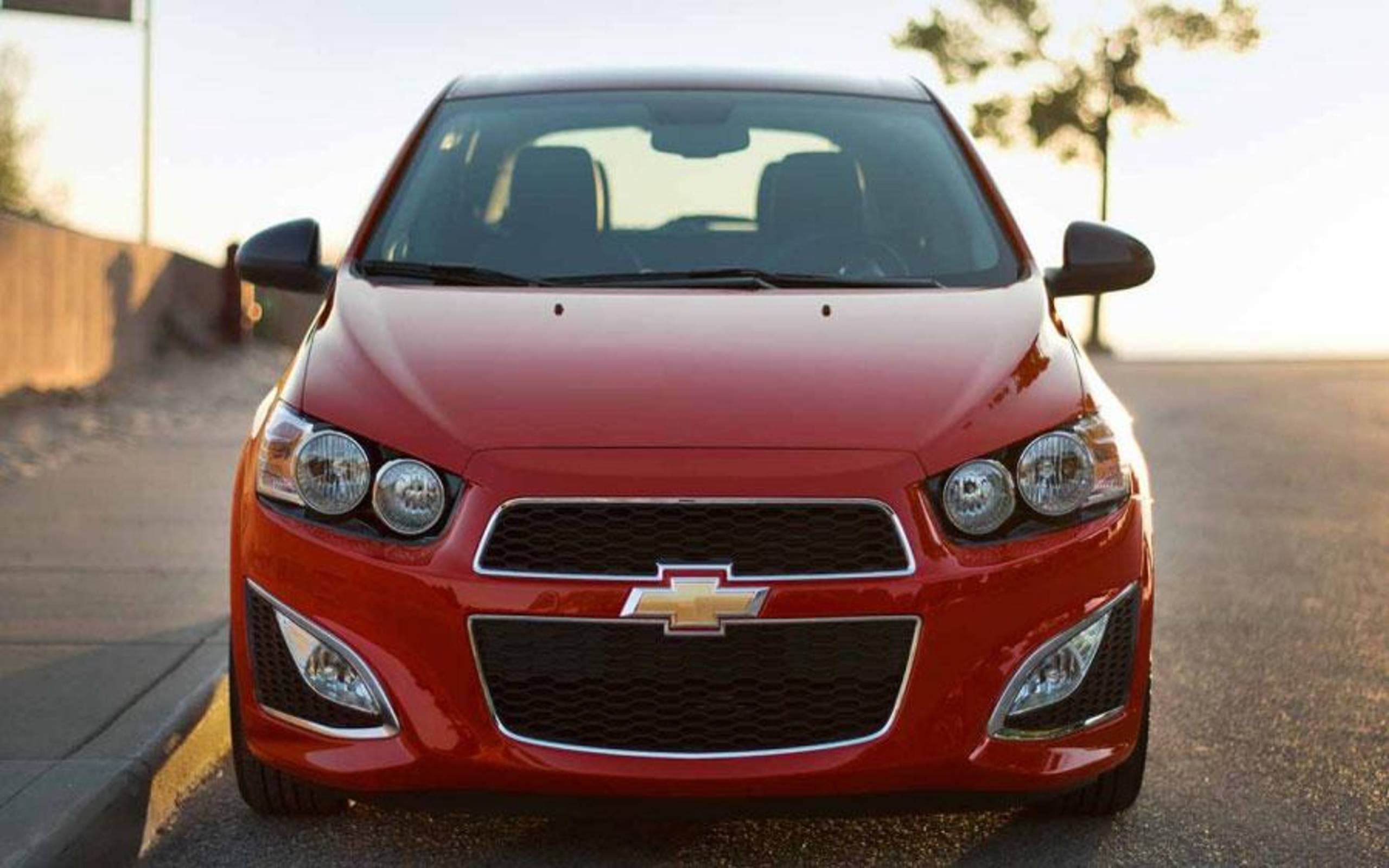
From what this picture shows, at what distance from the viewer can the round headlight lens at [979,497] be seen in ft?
14.1

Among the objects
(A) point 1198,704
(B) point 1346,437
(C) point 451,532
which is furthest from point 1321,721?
(B) point 1346,437

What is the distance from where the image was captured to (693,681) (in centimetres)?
421

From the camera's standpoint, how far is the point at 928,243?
18.5ft

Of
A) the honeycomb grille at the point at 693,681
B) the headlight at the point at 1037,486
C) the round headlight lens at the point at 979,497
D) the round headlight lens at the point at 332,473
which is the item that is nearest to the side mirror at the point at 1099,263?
the headlight at the point at 1037,486

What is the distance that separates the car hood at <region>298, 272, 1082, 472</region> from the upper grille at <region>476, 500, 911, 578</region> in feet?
0.49

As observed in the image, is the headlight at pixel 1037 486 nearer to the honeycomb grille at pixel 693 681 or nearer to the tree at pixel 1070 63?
the honeycomb grille at pixel 693 681

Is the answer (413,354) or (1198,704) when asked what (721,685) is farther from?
(1198,704)

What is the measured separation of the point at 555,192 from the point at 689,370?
4.61 feet

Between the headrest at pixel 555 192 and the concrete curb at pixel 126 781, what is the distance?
1449mm

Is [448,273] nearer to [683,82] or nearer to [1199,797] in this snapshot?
[683,82]

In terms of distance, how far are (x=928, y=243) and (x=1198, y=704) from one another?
1.61 m

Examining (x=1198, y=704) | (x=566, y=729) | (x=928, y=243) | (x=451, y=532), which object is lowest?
(x=1198, y=704)

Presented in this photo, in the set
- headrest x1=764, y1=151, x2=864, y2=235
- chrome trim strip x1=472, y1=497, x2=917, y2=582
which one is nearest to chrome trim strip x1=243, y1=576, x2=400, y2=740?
Result: chrome trim strip x1=472, y1=497, x2=917, y2=582

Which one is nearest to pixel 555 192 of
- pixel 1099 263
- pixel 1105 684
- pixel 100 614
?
pixel 1099 263
